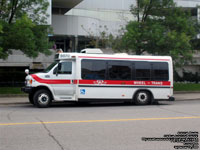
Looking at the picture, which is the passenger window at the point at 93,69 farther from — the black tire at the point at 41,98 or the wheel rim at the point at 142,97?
the wheel rim at the point at 142,97

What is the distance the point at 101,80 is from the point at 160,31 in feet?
23.0

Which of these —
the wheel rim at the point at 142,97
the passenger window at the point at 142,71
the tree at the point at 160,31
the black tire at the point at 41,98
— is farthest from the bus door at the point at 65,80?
the tree at the point at 160,31

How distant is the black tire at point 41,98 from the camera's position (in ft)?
47.4

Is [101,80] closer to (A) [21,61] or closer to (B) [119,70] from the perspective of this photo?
(B) [119,70]

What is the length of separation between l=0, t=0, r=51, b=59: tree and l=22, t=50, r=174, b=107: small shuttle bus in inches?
134

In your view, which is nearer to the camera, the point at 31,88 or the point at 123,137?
the point at 123,137

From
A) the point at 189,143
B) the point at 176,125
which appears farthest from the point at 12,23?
the point at 189,143

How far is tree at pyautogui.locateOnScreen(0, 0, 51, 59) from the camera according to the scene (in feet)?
57.7

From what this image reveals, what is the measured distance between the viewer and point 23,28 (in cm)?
1767

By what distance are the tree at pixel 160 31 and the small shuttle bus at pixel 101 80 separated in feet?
13.2

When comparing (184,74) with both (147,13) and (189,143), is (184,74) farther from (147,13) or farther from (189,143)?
(189,143)

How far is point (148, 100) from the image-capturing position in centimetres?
1627

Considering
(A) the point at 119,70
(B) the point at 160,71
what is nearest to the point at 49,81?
(A) the point at 119,70

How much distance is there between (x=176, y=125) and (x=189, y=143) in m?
2.37
